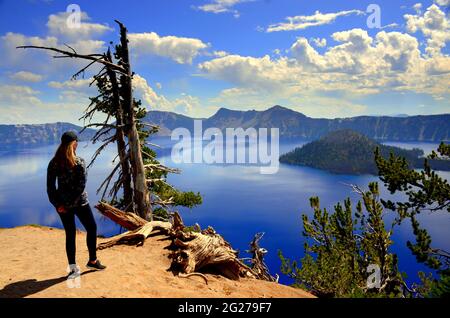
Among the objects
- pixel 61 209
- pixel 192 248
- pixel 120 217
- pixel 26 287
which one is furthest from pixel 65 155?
pixel 120 217

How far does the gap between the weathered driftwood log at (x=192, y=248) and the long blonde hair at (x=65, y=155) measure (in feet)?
13.4

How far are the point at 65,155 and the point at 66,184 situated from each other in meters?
0.60

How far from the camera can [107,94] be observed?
17.3m

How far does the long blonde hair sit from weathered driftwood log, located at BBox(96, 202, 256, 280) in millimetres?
4085

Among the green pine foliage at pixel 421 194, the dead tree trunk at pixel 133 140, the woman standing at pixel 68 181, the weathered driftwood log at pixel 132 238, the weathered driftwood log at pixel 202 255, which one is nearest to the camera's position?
the woman standing at pixel 68 181

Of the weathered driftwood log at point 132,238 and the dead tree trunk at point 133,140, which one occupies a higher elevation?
the dead tree trunk at point 133,140

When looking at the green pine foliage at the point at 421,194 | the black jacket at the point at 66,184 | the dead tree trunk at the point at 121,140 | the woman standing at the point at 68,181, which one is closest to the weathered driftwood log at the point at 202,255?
the woman standing at the point at 68,181

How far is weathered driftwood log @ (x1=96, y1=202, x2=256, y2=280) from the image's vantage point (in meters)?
9.92

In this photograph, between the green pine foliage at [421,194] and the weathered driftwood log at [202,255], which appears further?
the green pine foliage at [421,194]

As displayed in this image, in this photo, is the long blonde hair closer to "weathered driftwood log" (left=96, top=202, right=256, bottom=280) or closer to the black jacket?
the black jacket

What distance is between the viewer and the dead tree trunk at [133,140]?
15062mm

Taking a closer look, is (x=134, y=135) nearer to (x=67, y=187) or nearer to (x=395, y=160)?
(x=67, y=187)

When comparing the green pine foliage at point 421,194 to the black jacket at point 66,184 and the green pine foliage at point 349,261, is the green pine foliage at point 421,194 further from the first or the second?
the black jacket at point 66,184

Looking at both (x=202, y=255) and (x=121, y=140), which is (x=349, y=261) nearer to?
(x=202, y=255)
